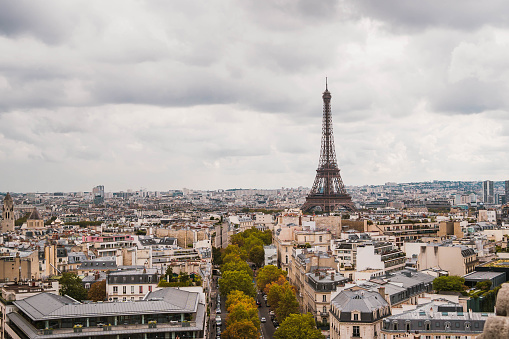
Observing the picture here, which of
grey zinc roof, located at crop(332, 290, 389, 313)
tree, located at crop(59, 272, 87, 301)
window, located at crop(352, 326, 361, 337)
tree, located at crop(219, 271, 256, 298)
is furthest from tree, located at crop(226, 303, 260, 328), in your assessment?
tree, located at crop(219, 271, 256, 298)

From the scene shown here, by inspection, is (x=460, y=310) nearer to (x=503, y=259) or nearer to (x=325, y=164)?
(x=503, y=259)

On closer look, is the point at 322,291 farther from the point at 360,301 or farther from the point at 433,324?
the point at 433,324

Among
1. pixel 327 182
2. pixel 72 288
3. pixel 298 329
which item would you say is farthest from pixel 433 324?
pixel 327 182

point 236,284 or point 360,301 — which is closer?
point 360,301

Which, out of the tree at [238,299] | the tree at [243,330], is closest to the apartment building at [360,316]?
the tree at [243,330]

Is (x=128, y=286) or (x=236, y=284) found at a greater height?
(x=128, y=286)

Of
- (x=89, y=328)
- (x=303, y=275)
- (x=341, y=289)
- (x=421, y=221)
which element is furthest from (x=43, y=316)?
(x=421, y=221)
